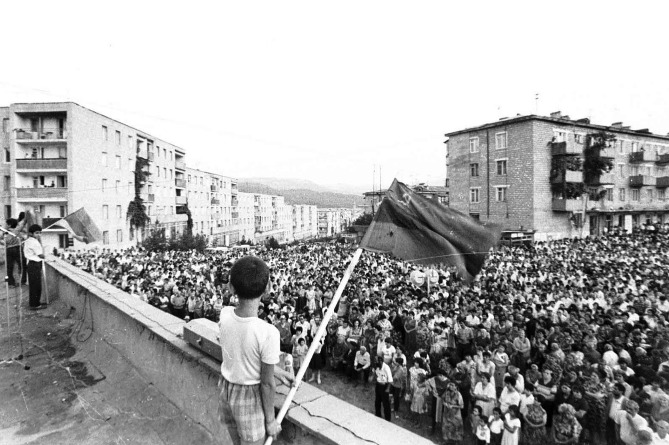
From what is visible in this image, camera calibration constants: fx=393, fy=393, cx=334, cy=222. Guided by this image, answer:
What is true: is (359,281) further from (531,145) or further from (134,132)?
(134,132)

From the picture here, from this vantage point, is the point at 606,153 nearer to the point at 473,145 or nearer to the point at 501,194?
the point at 501,194

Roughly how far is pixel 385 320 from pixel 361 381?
5.39ft

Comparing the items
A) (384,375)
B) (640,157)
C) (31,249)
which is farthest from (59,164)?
(640,157)

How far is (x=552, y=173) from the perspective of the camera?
35.1 metres

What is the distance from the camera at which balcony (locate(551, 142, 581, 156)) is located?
3391cm

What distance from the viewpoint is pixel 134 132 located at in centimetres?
4075

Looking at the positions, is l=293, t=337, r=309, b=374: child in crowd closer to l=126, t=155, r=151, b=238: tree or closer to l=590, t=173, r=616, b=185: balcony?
l=126, t=155, r=151, b=238: tree

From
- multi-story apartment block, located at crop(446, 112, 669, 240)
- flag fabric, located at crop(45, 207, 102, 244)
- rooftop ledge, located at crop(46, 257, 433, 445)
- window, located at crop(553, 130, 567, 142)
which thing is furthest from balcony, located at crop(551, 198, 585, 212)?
rooftop ledge, located at crop(46, 257, 433, 445)

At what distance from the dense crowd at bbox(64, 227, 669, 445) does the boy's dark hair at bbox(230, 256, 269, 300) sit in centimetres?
590

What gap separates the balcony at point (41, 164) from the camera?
107 ft

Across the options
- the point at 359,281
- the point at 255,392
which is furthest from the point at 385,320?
the point at 255,392

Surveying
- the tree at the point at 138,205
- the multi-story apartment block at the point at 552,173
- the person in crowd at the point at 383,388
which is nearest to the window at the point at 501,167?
the multi-story apartment block at the point at 552,173

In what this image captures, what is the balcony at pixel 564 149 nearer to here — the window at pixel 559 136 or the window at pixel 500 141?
the window at pixel 559 136

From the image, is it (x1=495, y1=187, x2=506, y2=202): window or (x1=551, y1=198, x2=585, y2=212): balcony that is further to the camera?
(x1=495, y1=187, x2=506, y2=202): window
